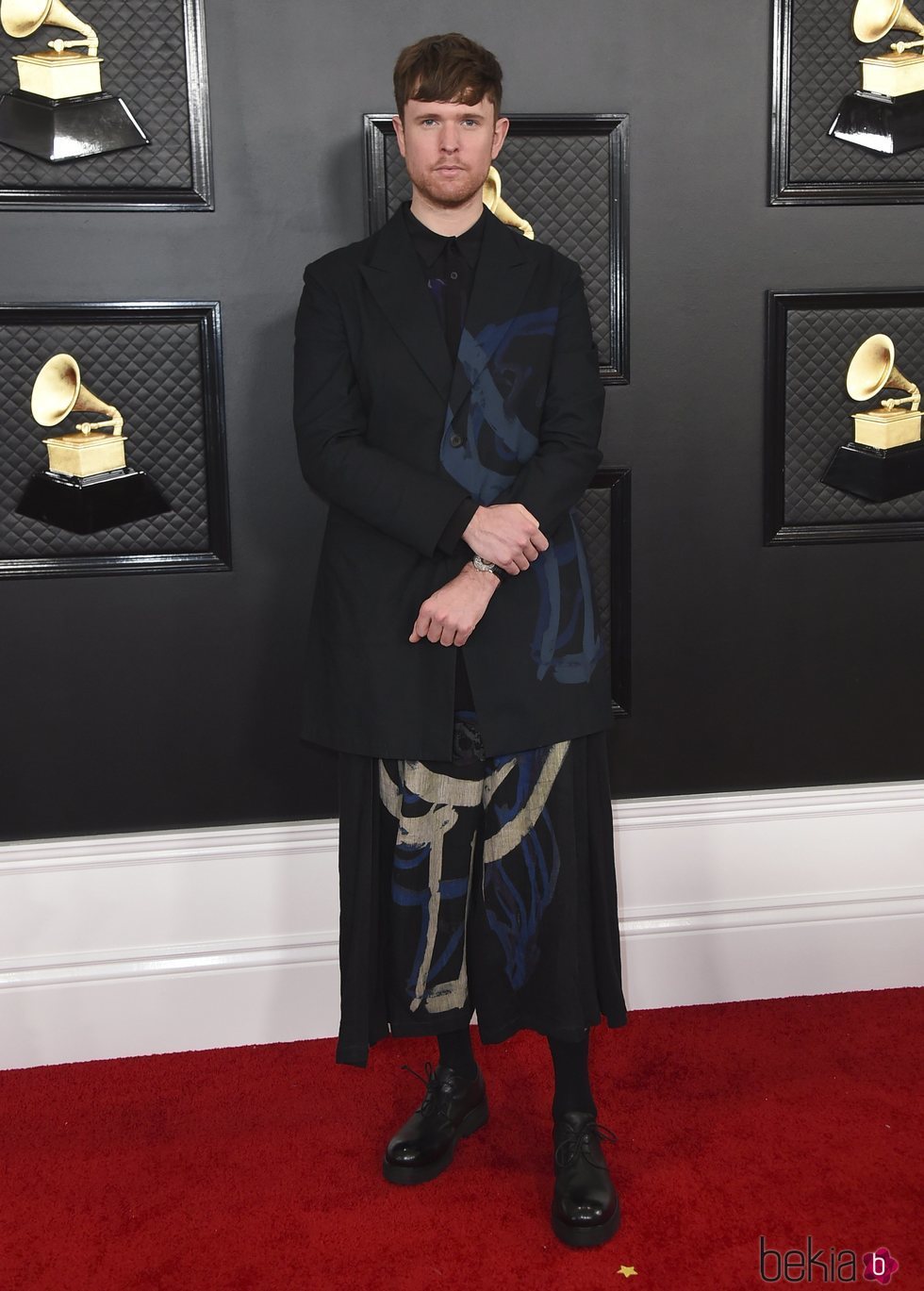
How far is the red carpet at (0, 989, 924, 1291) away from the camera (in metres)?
1.90

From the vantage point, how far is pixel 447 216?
1.96 m

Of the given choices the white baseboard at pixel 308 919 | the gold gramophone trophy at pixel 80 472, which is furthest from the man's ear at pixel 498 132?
the white baseboard at pixel 308 919

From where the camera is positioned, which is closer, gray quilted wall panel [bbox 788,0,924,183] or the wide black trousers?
the wide black trousers

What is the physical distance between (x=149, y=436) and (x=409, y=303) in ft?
2.31

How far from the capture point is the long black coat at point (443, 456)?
1.93 meters

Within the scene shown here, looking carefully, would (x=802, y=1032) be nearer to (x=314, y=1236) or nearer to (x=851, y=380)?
(x=314, y=1236)

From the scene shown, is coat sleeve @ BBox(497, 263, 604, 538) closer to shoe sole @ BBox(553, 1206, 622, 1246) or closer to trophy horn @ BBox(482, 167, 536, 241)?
trophy horn @ BBox(482, 167, 536, 241)

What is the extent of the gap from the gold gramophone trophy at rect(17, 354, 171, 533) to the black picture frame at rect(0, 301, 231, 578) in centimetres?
2

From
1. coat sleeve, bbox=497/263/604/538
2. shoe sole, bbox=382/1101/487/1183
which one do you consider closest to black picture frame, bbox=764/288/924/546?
coat sleeve, bbox=497/263/604/538

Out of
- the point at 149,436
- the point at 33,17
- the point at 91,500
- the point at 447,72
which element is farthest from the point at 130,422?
the point at 447,72

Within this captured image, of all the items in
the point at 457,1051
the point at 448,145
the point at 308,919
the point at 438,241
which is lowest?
the point at 457,1051

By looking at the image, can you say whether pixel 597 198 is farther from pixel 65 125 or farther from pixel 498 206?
pixel 65 125

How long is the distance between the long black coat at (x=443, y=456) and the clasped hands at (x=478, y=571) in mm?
39

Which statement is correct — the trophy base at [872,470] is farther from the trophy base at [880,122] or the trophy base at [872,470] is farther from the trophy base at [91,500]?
the trophy base at [91,500]
